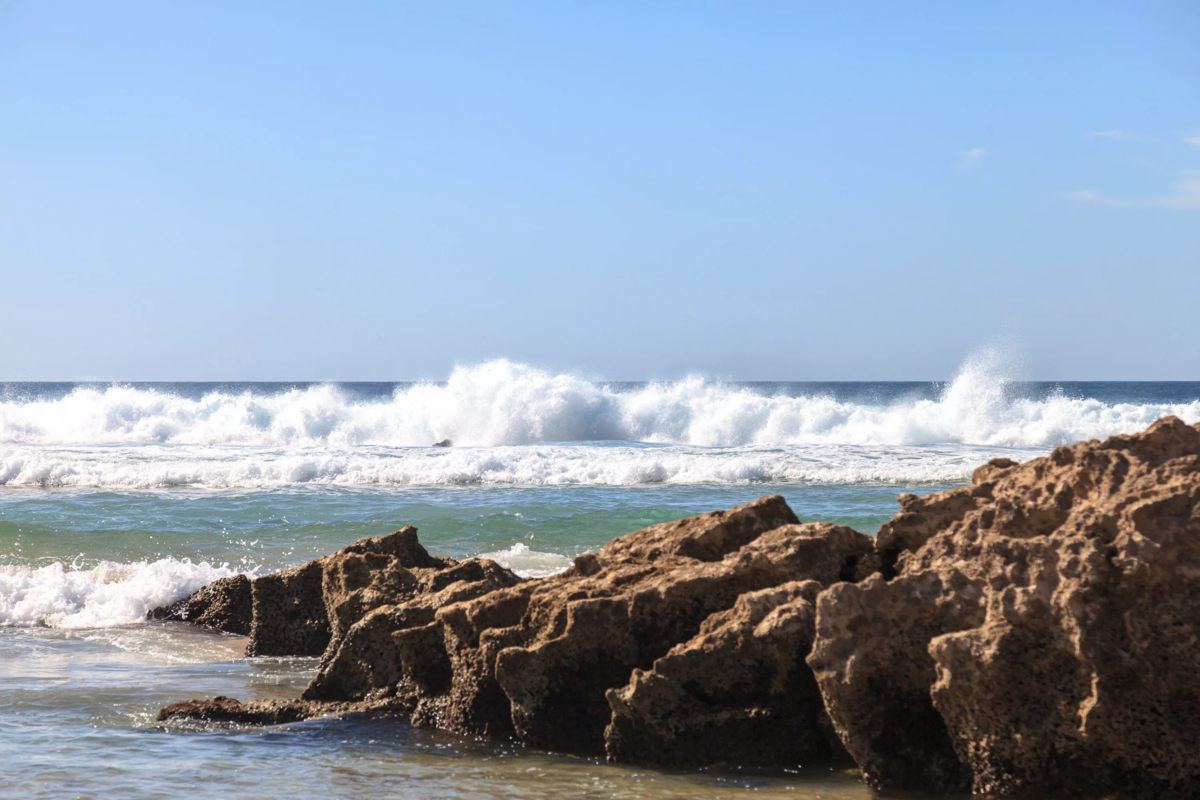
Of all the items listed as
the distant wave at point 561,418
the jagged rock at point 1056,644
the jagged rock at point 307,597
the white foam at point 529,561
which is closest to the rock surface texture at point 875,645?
the jagged rock at point 1056,644

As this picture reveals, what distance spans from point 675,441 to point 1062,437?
10331mm

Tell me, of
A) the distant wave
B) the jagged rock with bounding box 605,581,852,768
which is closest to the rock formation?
the jagged rock with bounding box 605,581,852,768

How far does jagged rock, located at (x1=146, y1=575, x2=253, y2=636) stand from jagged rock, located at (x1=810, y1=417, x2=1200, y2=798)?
4733 mm

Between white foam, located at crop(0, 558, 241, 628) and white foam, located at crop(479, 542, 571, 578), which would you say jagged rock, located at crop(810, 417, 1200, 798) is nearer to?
white foam, located at crop(479, 542, 571, 578)

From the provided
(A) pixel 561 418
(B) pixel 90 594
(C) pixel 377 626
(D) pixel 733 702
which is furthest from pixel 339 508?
(A) pixel 561 418

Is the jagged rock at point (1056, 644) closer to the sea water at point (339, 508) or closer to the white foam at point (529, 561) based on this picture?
the sea water at point (339, 508)

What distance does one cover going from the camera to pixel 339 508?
13.8m

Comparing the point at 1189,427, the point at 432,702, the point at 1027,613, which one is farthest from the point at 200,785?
the point at 1189,427

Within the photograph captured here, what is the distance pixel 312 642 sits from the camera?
6551 mm

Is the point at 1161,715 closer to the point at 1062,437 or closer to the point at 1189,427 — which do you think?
the point at 1189,427

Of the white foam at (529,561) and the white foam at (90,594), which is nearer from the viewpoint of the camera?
the white foam at (90,594)

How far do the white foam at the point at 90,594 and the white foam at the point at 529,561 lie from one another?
7.89ft

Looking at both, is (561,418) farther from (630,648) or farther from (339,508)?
(630,648)

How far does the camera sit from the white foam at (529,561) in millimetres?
9320
